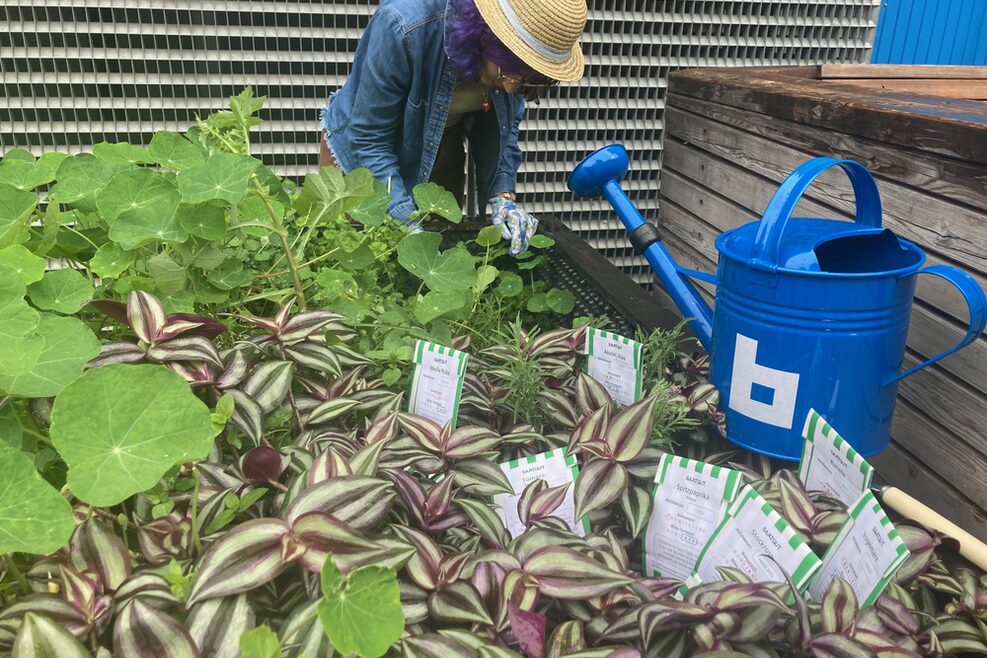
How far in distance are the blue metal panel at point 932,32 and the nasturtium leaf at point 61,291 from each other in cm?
296

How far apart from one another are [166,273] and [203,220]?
0.32 feet

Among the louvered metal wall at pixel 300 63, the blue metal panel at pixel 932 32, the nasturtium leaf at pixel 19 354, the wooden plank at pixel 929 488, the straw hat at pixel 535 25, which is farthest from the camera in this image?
the blue metal panel at pixel 932 32

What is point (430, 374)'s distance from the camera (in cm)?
109

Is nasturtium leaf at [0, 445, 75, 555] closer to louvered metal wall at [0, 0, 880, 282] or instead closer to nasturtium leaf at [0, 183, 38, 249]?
nasturtium leaf at [0, 183, 38, 249]

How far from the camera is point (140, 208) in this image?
1.15 meters

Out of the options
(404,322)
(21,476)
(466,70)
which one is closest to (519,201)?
(466,70)

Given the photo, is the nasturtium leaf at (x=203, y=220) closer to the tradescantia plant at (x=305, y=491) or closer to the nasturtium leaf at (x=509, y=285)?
the tradescantia plant at (x=305, y=491)

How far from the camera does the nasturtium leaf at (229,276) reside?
3.99 ft

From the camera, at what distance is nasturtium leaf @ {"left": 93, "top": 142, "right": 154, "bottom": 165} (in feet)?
4.69

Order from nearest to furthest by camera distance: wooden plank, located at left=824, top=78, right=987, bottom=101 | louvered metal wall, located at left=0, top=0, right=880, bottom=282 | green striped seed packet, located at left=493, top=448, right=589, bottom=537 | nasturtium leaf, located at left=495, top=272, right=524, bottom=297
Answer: green striped seed packet, located at left=493, top=448, right=589, bottom=537, nasturtium leaf, located at left=495, top=272, right=524, bottom=297, wooden plank, located at left=824, top=78, right=987, bottom=101, louvered metal wall, located at left=0, top=0, right=880, bottom=282

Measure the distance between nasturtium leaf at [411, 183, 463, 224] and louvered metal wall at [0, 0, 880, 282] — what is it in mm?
902

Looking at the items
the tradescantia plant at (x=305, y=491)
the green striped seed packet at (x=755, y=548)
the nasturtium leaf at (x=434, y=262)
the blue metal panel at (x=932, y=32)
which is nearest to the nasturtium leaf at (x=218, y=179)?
the tradescantia plant at (x=305, y=491)

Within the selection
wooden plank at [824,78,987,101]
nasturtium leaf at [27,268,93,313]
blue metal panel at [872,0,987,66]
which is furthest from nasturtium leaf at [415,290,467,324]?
blue metal panel at [872,0,987,66]

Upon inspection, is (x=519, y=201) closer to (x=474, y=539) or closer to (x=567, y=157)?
(x=567, y=157)
